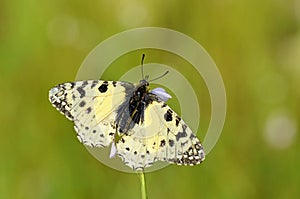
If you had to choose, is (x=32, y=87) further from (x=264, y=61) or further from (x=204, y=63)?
(x=264, y=61)

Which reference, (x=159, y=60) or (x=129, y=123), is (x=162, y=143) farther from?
(x=159, y=60)

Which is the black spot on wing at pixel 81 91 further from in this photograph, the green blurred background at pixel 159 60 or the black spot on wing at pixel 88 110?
the green blurred background at pixel 159 60

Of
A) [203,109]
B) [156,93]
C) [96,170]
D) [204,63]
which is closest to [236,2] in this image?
[204,63]

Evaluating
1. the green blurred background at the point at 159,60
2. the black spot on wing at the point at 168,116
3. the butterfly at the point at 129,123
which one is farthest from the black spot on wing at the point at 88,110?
the green blurred background at the point at 159,60

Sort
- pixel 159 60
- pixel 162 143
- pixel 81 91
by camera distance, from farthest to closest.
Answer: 1. pixel 159 60
2. pixel 81 91
3. pixel 162 143

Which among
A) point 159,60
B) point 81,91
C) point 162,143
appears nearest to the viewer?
Answer: point 162,143

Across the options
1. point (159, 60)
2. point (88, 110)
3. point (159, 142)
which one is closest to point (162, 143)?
point (159, 142)

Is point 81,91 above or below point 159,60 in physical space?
below

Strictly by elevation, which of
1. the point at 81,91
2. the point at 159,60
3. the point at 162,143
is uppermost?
the point at 159,60
